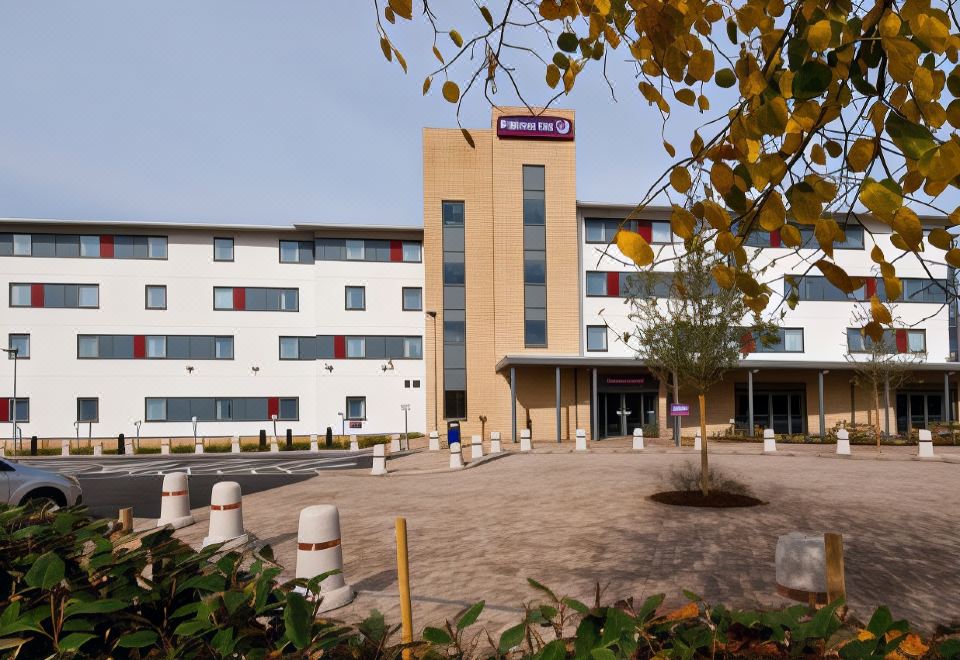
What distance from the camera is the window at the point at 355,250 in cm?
4038

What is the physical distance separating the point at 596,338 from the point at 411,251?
1256cm

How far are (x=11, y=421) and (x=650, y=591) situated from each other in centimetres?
4192

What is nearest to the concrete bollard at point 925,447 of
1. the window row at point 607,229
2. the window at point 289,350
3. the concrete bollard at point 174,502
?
Result: the window row at point 607,229

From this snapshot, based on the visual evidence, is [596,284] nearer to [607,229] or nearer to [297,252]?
[607,229]

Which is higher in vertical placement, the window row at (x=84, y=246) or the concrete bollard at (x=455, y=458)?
the window row at (x=84, y=246)

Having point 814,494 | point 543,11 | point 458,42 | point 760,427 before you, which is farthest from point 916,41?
point 760,427

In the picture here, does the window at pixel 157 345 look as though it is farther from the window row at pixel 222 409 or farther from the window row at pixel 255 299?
the window row at pixel 255 299

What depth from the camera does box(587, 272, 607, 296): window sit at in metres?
38.3

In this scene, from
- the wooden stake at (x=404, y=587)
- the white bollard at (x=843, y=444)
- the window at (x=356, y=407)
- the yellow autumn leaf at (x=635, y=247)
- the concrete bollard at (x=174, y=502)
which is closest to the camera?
the yellow autumn leaf at (x=635, y=247)

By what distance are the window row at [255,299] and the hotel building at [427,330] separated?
0.09 m

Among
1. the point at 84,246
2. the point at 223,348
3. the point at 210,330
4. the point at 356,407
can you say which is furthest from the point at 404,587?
the point at 84,246

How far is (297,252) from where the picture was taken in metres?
40.6

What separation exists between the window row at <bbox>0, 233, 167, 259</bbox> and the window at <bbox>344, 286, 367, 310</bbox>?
1102 centimetres

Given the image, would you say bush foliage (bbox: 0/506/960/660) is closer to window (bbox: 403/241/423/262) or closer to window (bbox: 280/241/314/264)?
window (bbox: 403/241/423/262)
